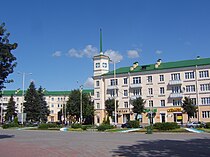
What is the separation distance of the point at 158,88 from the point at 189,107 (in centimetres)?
1029

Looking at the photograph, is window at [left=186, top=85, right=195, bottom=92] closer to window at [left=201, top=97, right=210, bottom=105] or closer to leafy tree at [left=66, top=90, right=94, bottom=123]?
window at [left=201, top=97, right=210, bottom=105]

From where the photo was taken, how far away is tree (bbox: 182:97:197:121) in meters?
58.5

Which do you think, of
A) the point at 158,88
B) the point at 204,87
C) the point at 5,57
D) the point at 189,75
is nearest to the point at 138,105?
the point at 158,88

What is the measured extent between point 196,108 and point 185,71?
8.30 metres

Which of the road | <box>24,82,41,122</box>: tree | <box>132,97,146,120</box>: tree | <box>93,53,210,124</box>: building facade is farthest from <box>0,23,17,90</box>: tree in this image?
<box>24,82,41,122</box>: tree

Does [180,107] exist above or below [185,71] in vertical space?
below

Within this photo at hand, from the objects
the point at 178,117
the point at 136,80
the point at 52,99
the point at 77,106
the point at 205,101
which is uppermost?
the point at 136,80

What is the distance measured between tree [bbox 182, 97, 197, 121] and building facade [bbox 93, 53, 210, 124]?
272 centimetres

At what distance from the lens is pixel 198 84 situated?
62281 millimetres

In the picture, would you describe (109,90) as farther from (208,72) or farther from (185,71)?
(208,72)

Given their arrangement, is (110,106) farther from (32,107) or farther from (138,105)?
(32,107)

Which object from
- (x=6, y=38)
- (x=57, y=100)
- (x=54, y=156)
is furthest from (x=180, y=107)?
(x=57, y=100)

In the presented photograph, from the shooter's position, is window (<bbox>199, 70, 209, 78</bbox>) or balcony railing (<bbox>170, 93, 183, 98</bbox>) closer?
window (<bbox>199, 70, 209, 78</bbox>)

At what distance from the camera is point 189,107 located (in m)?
58.5
